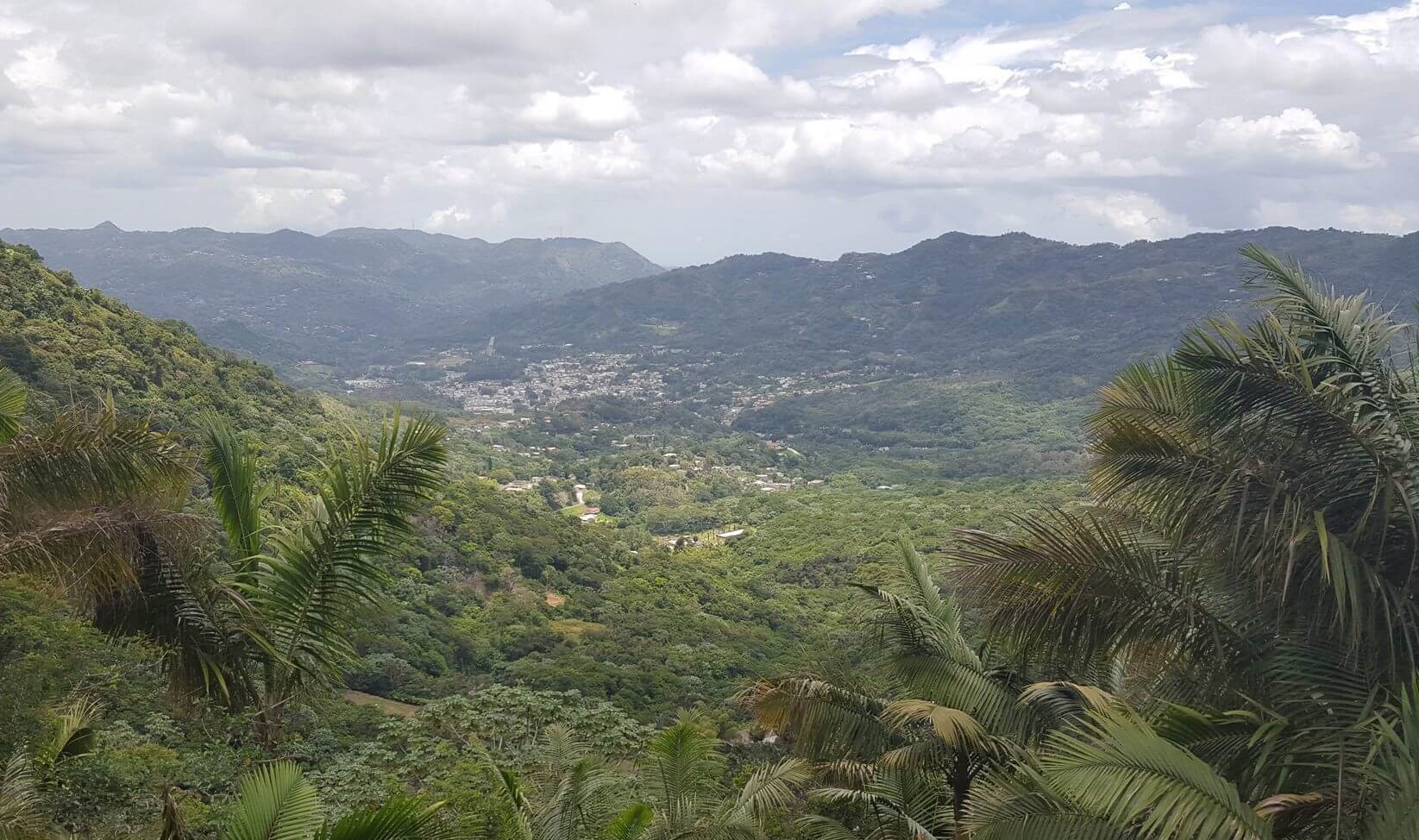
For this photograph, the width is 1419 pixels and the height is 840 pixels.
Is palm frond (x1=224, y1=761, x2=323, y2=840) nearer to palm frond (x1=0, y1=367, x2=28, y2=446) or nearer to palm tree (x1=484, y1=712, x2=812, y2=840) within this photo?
palm tree (x1=484, y1=712, x2=812, y2=840)

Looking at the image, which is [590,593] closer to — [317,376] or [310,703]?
[310,703]

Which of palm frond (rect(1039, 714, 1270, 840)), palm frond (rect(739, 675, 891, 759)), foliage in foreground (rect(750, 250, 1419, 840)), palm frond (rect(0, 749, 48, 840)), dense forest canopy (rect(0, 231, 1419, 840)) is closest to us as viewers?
palm frond (rect(1039, 714, 1270, 840))

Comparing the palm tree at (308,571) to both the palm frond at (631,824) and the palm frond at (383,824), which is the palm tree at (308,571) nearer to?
the palm frond at (383,824)

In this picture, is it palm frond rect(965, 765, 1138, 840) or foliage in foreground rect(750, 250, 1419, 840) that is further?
palm frond rect(965, 765, 1138, 840)

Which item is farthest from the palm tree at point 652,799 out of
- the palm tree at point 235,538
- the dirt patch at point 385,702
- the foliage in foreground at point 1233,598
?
the dirt patch at point 385,702

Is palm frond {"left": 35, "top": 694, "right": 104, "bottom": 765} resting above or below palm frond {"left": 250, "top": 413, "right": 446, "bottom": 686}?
below

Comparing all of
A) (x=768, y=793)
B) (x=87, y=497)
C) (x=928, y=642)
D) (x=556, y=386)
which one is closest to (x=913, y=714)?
(x=928, y=642)

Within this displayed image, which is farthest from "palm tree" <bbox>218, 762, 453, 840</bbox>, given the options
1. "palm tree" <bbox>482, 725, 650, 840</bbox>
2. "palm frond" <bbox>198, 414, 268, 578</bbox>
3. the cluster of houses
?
the cluster of houses

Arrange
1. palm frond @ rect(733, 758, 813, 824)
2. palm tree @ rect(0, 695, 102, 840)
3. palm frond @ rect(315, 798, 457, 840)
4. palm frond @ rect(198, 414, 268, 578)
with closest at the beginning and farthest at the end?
palm frond @ rect(315, 798, 457, 840) < palm tree @ rect(0, 695, 102, 840) < palm frond @ rect(198, 414, 268, 578) < palm frond @ rect(733, 758, 813, 824)
